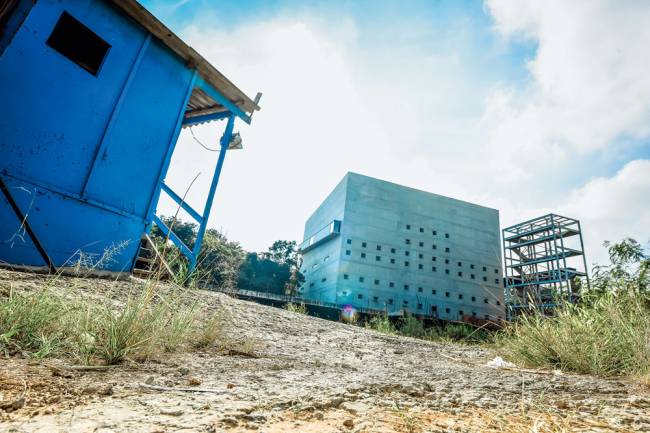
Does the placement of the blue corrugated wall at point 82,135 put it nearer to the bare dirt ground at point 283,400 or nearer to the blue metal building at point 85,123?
the blue metal building at point 85,123

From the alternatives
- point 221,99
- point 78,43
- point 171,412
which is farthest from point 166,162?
point 171,412

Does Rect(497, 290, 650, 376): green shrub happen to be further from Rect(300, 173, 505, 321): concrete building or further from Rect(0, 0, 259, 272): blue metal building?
Rect(300, 173, 505, 321): concrete building

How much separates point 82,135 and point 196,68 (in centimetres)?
257

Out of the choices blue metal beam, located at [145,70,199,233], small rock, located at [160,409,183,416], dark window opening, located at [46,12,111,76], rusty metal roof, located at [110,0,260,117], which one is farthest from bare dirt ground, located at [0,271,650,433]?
rusty metal roof, located at [110,0,260,117]

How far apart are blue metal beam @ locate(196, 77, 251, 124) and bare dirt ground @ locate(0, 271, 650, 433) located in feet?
18.6

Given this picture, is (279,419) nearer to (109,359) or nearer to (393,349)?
(109,359)

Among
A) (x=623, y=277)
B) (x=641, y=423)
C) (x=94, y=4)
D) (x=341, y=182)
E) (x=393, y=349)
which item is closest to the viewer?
(x=641, y=423)

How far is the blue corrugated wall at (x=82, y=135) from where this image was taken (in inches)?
161

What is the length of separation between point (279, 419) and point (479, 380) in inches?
66.6

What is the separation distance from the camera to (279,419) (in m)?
1.24

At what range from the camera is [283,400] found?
1.48 metres

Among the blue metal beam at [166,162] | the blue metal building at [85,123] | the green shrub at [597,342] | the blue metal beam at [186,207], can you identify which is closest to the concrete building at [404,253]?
the blue metal beam at [186,207]

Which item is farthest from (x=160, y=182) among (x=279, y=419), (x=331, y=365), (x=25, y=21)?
(x=279, y=419)

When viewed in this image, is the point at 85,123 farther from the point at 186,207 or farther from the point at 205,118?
the point at 205,118
